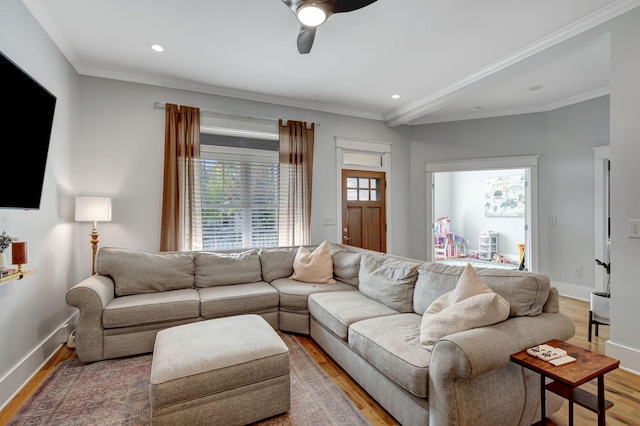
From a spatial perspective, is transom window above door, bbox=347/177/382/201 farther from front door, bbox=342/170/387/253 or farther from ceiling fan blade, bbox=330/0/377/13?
ceiling fan blade, bbox=330/0/377/13

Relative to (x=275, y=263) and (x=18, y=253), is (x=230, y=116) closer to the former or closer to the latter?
(x=275, y=263)

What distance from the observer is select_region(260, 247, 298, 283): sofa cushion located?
3.54m

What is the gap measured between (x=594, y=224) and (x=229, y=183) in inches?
198

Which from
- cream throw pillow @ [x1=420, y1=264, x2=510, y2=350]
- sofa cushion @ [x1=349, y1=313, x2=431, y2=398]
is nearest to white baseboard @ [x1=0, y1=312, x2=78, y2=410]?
sofa cushion @ [x1=349, y1=313, x2=431, y2=398]

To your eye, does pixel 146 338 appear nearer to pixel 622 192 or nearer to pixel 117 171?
pixel 117 171

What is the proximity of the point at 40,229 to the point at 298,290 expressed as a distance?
90.8 inches

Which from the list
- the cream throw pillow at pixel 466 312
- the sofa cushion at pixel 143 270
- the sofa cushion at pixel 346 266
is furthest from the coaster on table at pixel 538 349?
the sofa cushion at pixel 143 270

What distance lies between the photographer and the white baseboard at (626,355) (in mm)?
2264

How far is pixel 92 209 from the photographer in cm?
293

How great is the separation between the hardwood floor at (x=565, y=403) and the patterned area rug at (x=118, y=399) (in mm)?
63

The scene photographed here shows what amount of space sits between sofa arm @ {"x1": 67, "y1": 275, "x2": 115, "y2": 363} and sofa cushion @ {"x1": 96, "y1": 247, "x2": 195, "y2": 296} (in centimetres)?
37

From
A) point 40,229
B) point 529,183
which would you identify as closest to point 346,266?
point 40,229

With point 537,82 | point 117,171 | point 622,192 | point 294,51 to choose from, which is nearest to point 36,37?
point 117,171

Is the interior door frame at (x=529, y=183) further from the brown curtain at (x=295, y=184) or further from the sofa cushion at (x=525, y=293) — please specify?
the sofa cushion at (x=525, y=293)
